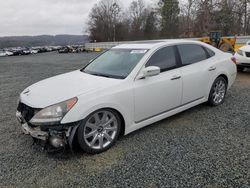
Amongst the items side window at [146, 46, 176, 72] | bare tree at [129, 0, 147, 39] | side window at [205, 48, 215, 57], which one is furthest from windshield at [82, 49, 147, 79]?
bare tree at [129, 0, 147, 39]

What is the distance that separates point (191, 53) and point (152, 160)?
232cm

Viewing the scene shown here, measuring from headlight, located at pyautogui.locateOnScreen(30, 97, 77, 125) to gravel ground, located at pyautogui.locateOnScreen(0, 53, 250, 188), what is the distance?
0.56 metres

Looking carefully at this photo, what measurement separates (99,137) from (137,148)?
578 mm

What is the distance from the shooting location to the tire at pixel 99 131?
2.82 m

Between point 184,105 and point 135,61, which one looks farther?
point 184,105

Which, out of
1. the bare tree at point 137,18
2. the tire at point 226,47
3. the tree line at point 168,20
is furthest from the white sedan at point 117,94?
the bare tree at point 137,18

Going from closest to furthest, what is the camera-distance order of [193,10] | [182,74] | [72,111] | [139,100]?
1. [72,111]
2. [139,100]
3. [182,74]
4. [193,10]

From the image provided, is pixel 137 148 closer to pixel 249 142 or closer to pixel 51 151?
pixel 51 151

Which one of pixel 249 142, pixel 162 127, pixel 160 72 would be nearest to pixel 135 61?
pixel 160 72

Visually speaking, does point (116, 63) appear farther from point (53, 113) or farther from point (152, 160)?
point (152, 160)

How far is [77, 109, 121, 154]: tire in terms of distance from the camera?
2.82 m

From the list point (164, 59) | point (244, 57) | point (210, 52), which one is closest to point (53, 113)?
point (164, 59)

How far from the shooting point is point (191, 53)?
4121 millimetres

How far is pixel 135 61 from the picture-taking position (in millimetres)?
3439
